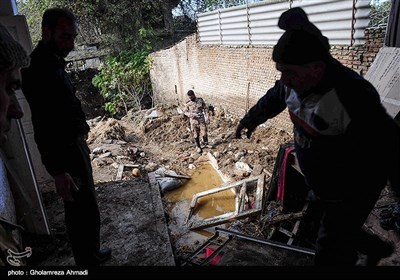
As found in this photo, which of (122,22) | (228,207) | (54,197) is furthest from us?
(122,22)

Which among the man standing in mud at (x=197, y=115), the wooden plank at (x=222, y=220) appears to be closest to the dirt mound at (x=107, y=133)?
the man standing in mud at (x=197, y=115)

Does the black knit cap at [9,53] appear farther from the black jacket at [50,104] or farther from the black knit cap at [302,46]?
the black knit cap at [302,46]

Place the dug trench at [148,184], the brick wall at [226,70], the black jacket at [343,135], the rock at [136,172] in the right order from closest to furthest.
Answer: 1. the black jacket at [343,135]
2. the dug trench at [148,184]
3. the brick wall at [226,70]
4. the rock at [136,172]

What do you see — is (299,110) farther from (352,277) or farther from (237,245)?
(237,245)

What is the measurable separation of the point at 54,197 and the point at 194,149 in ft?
17.5

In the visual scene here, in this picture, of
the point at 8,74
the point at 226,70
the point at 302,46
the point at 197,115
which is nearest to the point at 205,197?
the point at 197,115

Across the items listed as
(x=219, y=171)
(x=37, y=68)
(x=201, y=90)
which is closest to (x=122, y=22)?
(x=201, y=90)

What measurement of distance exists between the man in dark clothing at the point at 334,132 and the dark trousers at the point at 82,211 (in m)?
1.54

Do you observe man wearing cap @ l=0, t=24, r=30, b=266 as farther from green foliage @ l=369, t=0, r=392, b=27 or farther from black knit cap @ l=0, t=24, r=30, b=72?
green foliage @ l=369, t=0, r=392, b=27

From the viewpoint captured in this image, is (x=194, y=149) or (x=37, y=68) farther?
(x=194, y=149)

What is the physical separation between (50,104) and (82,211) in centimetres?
85

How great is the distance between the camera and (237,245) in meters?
2.83

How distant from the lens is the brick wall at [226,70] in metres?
5.59

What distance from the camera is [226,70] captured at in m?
10.3
